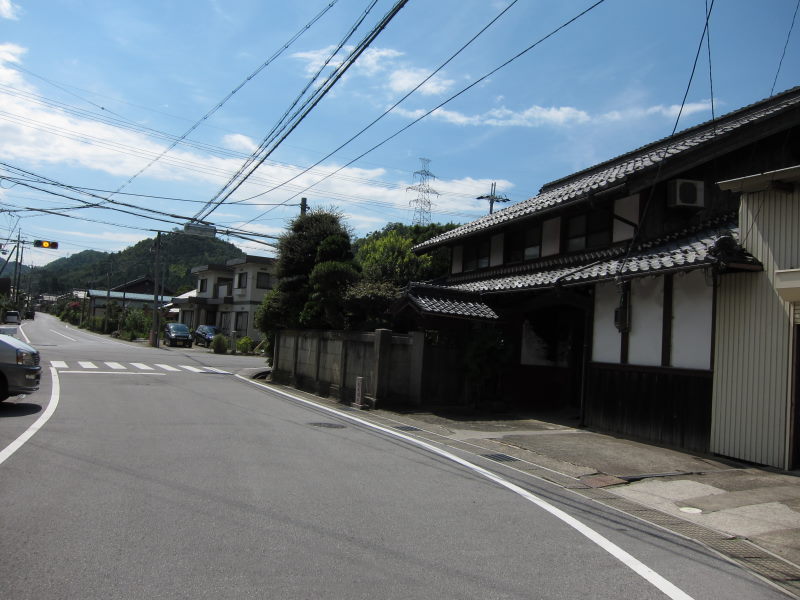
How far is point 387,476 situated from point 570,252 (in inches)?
392

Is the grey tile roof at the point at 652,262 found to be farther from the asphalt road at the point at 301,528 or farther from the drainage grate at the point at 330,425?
the drainage grate at the point at 330,425

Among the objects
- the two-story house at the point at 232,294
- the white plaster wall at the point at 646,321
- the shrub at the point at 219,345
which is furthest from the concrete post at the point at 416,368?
the two-story house at the point at 232,294

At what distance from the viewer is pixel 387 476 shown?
7.55m

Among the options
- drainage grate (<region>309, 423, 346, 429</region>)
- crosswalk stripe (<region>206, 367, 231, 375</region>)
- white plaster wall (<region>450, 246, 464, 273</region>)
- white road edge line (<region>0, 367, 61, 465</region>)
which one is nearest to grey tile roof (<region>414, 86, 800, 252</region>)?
white plaster wall (<region>450, 246, 464, 273</region>)

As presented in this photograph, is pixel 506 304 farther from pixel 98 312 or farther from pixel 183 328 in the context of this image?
pixel 98 312

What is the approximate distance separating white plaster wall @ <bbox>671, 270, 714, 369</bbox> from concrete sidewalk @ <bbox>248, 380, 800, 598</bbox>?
168 cm

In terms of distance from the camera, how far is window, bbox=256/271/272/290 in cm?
4769

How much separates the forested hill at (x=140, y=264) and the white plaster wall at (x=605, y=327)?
20.5 m

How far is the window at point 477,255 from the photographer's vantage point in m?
20.0

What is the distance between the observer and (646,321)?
38.1 ft

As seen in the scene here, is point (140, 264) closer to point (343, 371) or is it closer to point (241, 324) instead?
point (241, 324)

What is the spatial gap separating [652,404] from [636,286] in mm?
2363

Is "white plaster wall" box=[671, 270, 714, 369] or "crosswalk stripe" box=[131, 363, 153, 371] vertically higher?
"white plaster wall" box=[671, 270, 714, 369]

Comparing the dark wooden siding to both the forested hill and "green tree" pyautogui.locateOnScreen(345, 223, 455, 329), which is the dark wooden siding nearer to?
"green tree" pyautogui.locateOnScreen(345, 223, 455, 329)
